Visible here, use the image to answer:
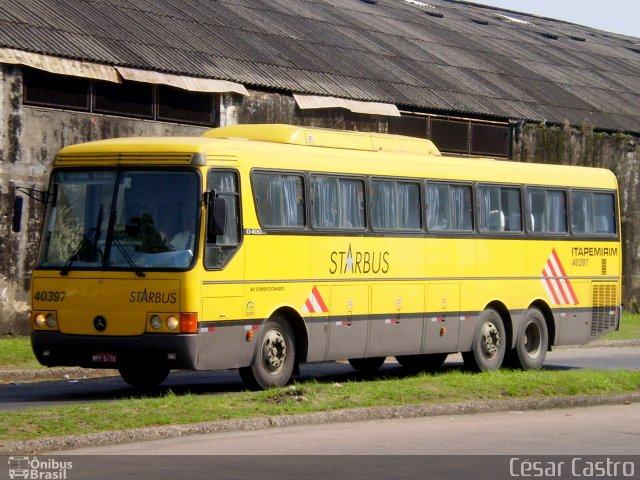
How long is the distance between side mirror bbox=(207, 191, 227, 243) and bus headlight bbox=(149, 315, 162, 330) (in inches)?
44.8

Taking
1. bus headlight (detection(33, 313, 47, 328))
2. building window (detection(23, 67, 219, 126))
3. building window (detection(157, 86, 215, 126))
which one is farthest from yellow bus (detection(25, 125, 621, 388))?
building window (detection(157, 86, 215, 126))

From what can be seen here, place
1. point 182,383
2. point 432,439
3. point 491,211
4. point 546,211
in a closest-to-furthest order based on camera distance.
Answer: point 432,439 < point 182,383 < point 491,211 < point 546,211

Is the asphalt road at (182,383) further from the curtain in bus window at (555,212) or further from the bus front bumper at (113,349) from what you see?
the curtain in bus window at (555,212)

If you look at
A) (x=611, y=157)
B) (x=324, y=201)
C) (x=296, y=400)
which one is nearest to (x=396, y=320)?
(x=324, y=201)

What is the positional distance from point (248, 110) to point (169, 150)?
41.1ft

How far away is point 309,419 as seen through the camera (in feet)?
46.8

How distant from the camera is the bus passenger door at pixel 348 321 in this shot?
19328 mm

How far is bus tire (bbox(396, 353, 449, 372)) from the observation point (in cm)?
2302

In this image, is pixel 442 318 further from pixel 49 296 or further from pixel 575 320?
pixel 49 296

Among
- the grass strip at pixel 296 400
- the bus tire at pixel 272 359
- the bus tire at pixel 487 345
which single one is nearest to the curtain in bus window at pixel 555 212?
the bus tire at pixel 487 345

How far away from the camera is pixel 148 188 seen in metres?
17.4

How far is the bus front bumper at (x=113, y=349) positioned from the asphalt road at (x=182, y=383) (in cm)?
48

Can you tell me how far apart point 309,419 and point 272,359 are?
3.99 metres

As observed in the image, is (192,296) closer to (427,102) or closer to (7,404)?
(7,404)
